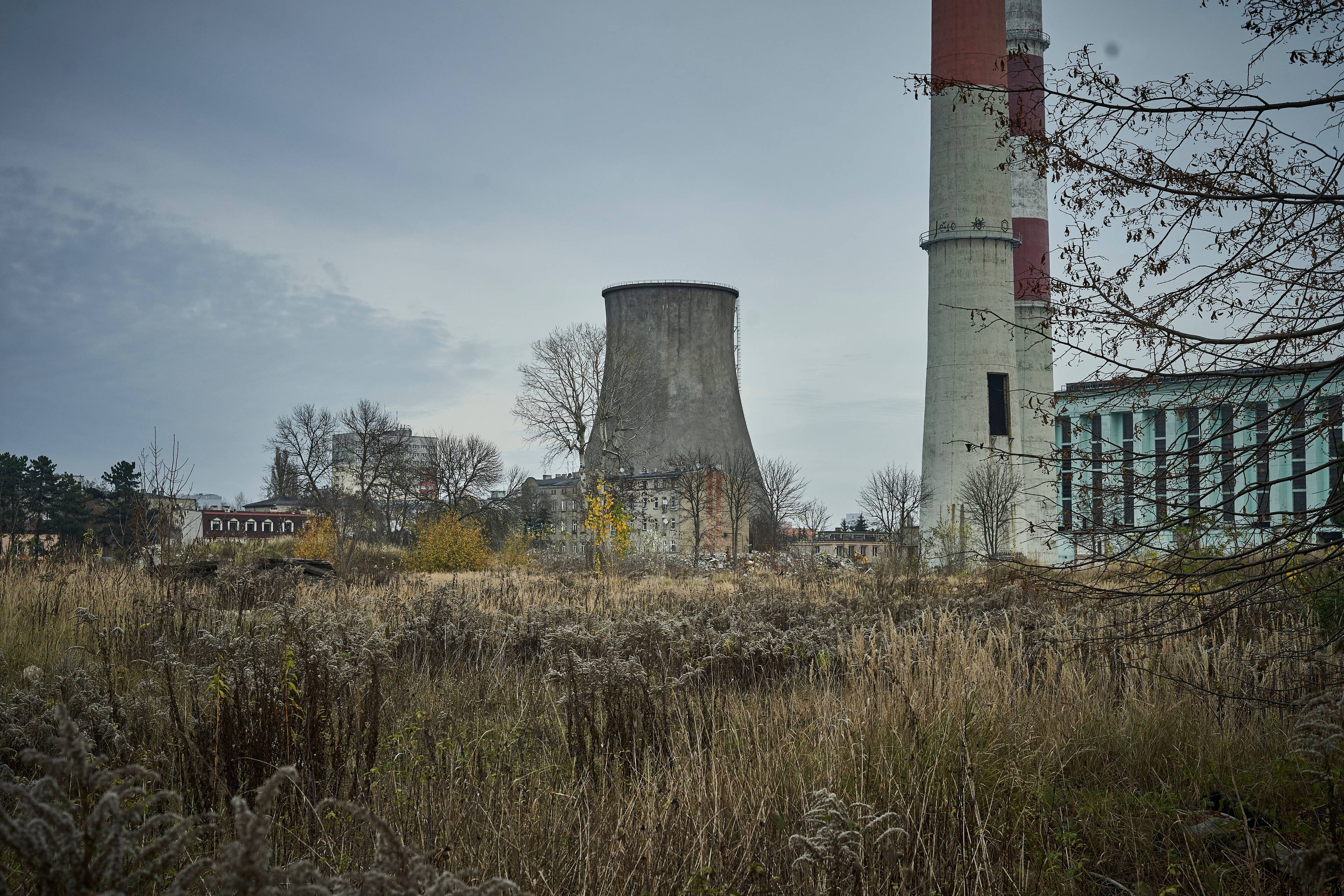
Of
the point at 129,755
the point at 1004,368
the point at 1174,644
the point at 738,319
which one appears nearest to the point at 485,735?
the point at 129,755

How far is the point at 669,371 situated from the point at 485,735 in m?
40.5

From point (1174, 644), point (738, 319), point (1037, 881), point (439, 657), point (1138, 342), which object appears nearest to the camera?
point (1037, 881)

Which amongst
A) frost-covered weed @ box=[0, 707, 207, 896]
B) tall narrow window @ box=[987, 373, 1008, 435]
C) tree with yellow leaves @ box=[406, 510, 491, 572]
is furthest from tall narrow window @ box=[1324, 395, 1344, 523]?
tall narrow window @ box=[987, 373, 1008, 435]

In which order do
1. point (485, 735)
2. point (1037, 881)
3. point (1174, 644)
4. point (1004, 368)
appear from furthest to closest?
point (1004, 368)
point (1174, 644)
point (485, 735)
point (1037, 881)

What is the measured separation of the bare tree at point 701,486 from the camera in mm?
40812

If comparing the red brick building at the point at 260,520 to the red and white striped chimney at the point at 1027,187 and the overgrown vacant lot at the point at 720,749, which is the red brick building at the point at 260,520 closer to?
the red and white striped chimney at the point at 1027,187

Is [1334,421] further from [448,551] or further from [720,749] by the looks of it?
[448,551]

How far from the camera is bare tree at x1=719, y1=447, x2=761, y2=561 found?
4006 centimetres

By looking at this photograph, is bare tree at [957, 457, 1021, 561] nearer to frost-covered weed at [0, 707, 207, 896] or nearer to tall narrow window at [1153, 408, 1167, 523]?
tall narrow window at [1153, 408, 1167, 523]

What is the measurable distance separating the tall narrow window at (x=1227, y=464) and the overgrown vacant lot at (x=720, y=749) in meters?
0.89

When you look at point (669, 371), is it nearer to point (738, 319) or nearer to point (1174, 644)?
point (738, 319)

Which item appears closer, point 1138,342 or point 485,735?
point 1138,342

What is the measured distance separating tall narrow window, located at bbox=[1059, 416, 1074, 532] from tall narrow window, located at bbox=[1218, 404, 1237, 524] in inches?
23.7

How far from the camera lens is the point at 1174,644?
6215 millimetres
